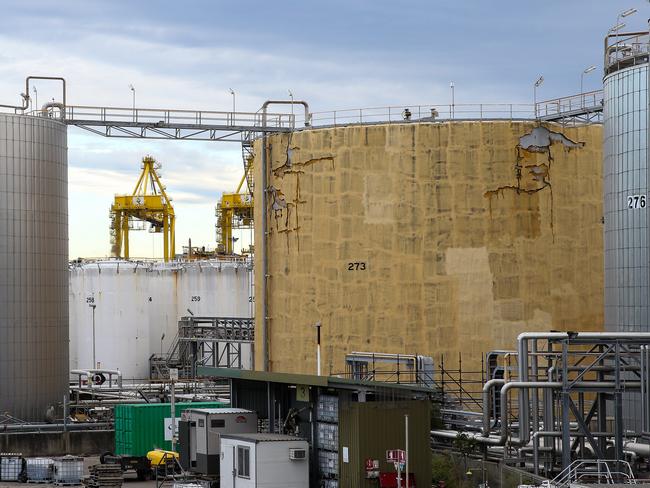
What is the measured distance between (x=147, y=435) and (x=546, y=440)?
17.4 m

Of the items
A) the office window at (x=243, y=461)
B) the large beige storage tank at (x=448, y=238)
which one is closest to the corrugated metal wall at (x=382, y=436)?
the office window at (x=243, y=461)

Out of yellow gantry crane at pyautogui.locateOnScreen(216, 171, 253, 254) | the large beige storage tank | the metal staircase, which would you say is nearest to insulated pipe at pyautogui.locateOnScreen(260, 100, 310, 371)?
the large beige storage tank

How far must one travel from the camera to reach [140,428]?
46.1 metres

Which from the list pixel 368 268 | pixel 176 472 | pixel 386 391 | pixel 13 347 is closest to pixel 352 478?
pixel 386 391

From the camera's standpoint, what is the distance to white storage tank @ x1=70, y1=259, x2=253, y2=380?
7550cm

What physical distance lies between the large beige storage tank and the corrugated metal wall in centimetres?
1782

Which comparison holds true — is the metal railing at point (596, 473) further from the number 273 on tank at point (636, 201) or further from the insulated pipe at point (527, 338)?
the number 273 on tank at point (636, 201)

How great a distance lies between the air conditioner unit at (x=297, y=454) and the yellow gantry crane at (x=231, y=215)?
59.1 m

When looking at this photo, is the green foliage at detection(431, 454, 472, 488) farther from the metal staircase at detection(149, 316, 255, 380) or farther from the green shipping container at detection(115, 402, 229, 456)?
the metal staircase at detection(149, 316, 255, 380)

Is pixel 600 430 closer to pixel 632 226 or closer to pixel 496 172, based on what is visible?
pixel 632 226

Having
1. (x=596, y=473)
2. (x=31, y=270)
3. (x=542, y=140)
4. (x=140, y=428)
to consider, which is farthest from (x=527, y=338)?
(x=31, y=270)

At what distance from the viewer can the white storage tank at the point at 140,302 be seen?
75500 millimetres

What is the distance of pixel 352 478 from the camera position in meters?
32.0

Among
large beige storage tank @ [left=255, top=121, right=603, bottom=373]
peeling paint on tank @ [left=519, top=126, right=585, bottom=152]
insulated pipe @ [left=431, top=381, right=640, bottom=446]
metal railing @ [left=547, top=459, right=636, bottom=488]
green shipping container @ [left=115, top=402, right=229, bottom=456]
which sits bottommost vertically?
green shipping container @ [left=115, top=402, right=229, bottom=456]
